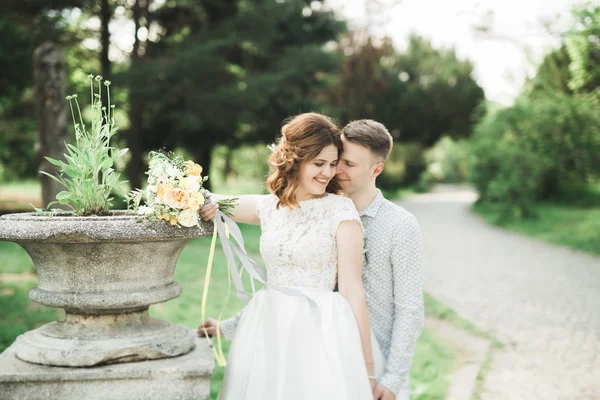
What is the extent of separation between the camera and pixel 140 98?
1388 cm

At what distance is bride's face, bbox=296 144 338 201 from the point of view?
2.71 metres

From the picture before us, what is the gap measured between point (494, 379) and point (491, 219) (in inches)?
585

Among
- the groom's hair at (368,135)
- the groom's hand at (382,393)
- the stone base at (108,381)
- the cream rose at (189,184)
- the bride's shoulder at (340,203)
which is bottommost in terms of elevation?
the groom's hand at (382,393)

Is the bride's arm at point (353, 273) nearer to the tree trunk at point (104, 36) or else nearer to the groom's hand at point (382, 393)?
the groom's hand at point (382, 393)

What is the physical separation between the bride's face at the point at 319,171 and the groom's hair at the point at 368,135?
0.47 feet

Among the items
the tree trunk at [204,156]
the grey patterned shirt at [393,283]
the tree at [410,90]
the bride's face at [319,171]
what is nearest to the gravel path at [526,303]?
the grey patterned shirt at [393,283]

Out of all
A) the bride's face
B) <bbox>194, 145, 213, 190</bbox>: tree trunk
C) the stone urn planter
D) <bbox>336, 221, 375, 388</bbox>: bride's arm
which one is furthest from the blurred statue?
<bbox>194, 145, 213, 190</bbox>: tree trunk

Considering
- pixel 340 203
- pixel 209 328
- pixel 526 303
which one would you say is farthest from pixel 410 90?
pixel 340 203

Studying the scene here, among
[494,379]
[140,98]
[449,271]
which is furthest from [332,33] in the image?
[494,379]

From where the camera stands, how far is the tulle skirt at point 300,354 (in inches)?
105

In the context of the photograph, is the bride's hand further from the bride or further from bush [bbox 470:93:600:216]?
bush [bbox 470:93:600:216]

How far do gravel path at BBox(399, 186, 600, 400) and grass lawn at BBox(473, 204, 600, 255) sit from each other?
0.48m

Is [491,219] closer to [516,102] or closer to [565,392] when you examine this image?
[516,102]

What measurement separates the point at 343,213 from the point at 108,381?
128 centimetres
